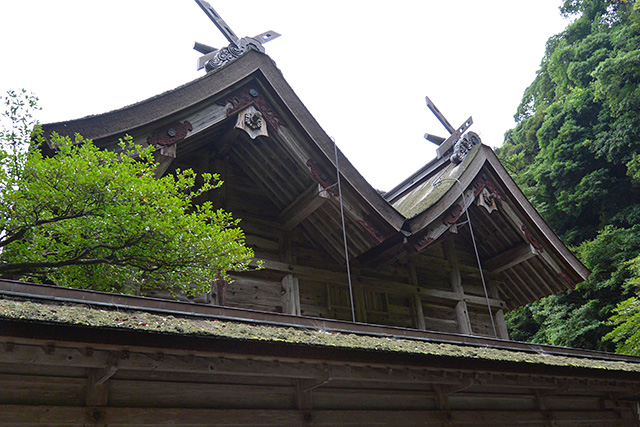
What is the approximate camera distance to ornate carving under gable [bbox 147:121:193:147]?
7.74 m

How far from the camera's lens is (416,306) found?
11.0 metres

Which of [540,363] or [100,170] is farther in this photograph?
[540,363]

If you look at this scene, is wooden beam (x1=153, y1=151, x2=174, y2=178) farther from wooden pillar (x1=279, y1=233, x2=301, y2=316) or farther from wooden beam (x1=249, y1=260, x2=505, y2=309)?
wooden pillar (x1=279, y1=233, x2=301, y2=316)

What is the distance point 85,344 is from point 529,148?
32989 millimetres

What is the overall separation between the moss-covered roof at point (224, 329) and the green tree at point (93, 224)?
1277 mm

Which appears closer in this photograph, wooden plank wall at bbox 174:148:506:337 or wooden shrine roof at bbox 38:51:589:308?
wooden shrine roof at bbox 38:51:589:308

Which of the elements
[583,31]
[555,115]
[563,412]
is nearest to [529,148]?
[555,115]

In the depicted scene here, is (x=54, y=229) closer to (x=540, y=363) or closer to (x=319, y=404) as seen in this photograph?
(x=319, y=404)

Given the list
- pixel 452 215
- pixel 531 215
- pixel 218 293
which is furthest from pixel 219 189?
pixel 531 215

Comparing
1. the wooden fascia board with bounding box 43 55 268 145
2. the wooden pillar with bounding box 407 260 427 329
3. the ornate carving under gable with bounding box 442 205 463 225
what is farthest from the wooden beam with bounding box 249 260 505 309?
the wooden fascia board with bounding box 43 55 268 145

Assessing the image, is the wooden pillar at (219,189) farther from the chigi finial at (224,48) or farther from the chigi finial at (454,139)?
the chigi finial at (454,139)

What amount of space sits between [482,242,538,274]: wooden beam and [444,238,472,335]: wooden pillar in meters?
1.09

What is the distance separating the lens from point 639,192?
24875mm

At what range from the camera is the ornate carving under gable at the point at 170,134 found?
774 cm
